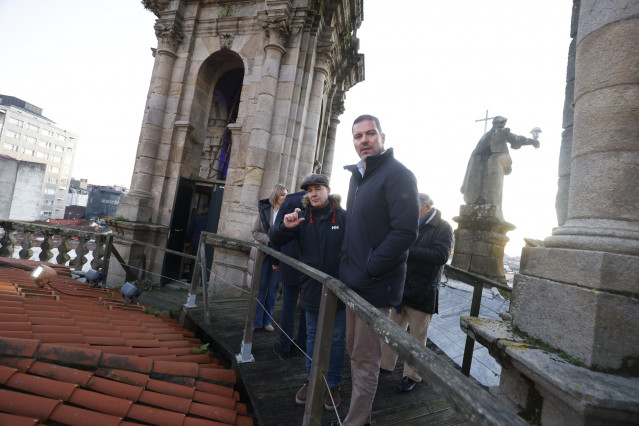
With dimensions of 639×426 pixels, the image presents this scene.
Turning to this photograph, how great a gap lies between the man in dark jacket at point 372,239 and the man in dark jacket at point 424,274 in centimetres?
80

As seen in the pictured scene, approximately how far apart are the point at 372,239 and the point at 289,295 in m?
1.44

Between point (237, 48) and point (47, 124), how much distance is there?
7110cm

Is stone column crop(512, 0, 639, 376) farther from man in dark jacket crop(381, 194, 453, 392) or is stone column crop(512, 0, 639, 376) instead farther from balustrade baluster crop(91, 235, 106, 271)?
balustrade baluster crop(91, 235, 106, 271)

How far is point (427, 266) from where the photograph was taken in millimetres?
2619

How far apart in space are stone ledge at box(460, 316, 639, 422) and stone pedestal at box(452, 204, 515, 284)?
5.61 m

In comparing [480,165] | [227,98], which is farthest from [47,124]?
[480,165]

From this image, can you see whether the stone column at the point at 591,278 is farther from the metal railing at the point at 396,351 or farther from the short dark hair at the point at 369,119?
the short dark hair at the point at 369,119

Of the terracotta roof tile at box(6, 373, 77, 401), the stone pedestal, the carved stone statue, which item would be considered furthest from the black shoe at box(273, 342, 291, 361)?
the carved stone statue

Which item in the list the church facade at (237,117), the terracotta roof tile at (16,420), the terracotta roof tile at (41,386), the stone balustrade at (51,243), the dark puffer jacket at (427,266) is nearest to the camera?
the terracotta roof tile at (16,420)

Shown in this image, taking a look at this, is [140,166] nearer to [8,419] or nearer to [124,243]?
[124,243]

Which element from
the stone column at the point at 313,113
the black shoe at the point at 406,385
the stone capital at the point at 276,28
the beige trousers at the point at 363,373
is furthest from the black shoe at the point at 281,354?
the stone capital at the point at 276,28

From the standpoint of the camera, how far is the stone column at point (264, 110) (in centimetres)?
604

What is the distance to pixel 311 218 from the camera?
2502 millimetres

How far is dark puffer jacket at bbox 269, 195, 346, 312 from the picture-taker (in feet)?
7.59
